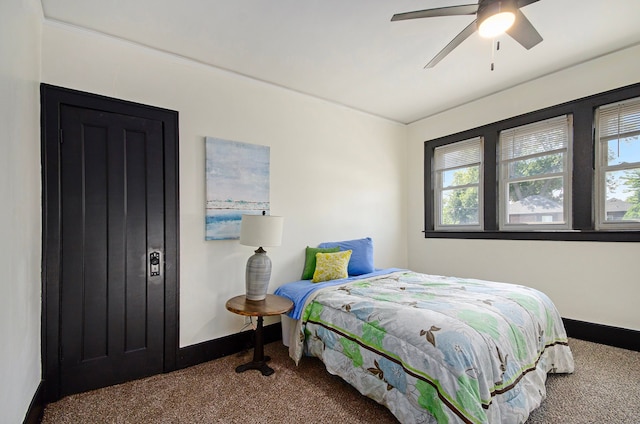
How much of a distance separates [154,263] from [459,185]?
12.3 ft

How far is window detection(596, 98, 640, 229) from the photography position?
2650 millimetres

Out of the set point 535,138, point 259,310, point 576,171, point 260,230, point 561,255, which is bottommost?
point 259,310

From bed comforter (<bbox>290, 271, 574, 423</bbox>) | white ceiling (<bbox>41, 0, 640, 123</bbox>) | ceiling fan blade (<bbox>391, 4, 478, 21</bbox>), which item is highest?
white ceiling (<bbox>41, 0, 640, 123</bbox>)

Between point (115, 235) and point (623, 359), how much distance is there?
4267mm

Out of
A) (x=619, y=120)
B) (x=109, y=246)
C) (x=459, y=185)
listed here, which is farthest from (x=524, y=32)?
(x=109, y=246)

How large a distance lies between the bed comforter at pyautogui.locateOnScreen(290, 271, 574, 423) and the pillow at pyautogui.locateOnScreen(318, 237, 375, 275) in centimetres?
77

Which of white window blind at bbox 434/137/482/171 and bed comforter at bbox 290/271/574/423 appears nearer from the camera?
bed comforter at bbox 290/271/574/423

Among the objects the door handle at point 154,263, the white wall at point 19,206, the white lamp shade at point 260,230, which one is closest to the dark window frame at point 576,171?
the white lamp shade at point 260,230

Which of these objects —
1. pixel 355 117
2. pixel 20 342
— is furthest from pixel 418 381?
pixel 355 117

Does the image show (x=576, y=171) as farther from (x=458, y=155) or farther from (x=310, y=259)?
(x=310, y=259)

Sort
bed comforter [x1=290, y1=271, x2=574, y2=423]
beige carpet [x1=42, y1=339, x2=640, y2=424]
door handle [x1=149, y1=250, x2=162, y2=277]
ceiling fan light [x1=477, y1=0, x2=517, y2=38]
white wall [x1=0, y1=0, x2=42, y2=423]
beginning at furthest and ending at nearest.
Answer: door handle [x1=149, y1=250, x2=162, y2=277], beige carpet [x1=42, y1=339, x2=640, y2=424], ceiling fan light [x1=477, y1=0, x2=517, y2=38], bed comforter [x1=290, y1=271, x2=574, y2=423], white wall [x1=0, y1=0, x2=42, y2=423]

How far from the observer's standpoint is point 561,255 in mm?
2998

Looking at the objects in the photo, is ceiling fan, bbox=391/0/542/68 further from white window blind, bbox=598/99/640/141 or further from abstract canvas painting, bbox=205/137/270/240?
abstract canvas painting, bbox=205/137/270/240

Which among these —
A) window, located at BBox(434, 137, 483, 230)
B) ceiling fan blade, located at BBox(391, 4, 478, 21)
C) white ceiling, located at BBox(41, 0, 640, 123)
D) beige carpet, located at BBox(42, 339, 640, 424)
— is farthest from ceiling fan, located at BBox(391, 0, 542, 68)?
beige carpet, located at BBox(42, 339, 640, 424)
